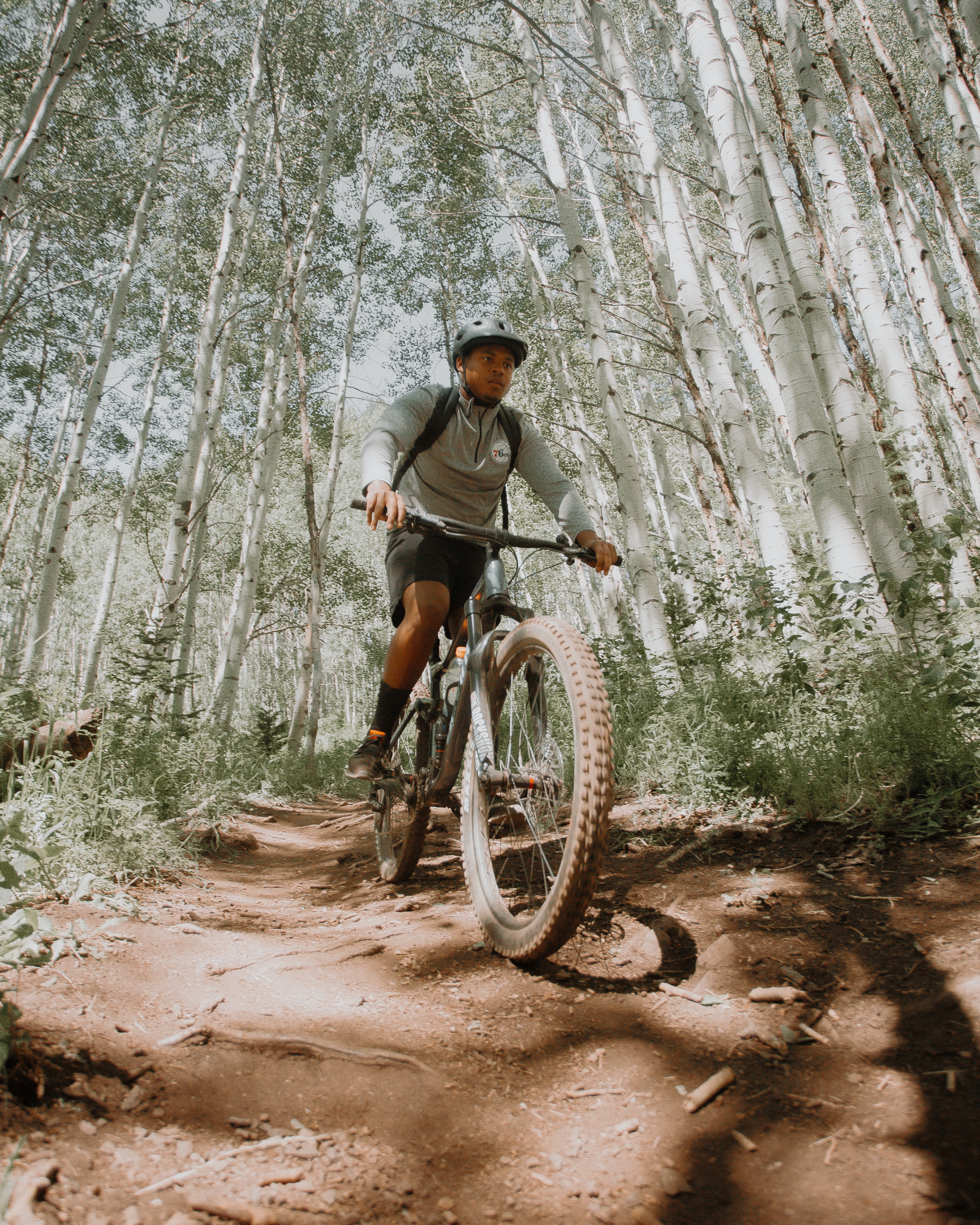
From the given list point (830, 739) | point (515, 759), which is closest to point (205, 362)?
point (515, 759)

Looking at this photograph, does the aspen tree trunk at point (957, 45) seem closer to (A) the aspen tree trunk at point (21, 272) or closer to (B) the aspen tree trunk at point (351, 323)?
(B) the aspen tree trunk at point (351, 323)

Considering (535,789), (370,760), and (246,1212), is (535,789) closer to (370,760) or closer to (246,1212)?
(370,760)

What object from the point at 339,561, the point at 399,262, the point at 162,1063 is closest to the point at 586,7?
the point at 399,262

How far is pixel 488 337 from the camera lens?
2.83 metres

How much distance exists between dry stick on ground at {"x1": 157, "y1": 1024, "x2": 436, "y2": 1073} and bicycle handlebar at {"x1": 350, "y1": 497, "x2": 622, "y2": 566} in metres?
1.61

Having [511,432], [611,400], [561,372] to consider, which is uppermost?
[561,372]

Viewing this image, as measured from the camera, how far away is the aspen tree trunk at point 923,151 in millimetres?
7820

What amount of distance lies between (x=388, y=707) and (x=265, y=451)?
32.0ft

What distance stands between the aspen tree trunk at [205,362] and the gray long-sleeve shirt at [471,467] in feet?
16.9

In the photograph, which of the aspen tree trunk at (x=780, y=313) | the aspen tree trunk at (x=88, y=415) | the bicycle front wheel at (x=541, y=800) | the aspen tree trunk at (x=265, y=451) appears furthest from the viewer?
the aspen tree trunk at (x=265, y=451)

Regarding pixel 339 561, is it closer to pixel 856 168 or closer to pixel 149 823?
pixel 149 823

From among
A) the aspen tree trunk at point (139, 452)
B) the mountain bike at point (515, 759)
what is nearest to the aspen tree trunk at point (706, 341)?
the mountain bike at point (515, 759)

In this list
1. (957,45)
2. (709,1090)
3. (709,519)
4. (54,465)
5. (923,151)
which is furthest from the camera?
(54,465)

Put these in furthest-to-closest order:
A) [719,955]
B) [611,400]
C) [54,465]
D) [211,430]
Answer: [54,465] → [211,430] → [611,400] → [719,955]
